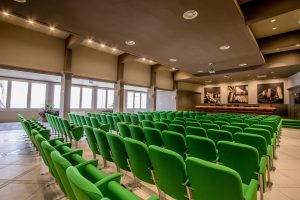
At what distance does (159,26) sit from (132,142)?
4.38 meters

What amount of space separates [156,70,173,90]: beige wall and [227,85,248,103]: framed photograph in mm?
6505

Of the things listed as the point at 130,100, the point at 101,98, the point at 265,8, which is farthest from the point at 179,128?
the point at 130,100

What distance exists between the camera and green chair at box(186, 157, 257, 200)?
1.07 m

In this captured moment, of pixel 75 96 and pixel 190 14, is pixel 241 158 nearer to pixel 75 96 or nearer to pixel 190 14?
pixel 190 14

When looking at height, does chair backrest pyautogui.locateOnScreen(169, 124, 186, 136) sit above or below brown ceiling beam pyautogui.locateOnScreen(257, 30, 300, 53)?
below

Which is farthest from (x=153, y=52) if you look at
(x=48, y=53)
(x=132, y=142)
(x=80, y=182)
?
(x=80, y=182)

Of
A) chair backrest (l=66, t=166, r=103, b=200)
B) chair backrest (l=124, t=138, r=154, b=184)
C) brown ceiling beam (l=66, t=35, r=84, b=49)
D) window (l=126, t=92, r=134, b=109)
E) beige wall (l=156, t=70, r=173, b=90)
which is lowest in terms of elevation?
chair backrest (l=124, t=138, r=154, b=184)

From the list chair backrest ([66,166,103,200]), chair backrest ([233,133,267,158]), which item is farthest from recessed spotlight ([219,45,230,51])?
chair backrest ([66,166,103,200])

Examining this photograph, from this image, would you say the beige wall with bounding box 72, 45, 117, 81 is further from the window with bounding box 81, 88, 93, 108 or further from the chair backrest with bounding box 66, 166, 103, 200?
the chair backrest with bounding box 66, 166, 103, 200

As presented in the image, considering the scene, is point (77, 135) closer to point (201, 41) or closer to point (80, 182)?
point (80, 182)

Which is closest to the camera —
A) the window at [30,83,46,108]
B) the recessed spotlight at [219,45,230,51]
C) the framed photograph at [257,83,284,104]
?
the recessed spotlight at [219,45,230,51]

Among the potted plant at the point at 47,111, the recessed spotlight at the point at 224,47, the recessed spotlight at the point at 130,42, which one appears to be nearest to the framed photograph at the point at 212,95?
the recessed spotlight at the point at 224,47

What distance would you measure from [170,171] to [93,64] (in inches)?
364

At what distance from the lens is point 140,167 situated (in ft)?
6.27
